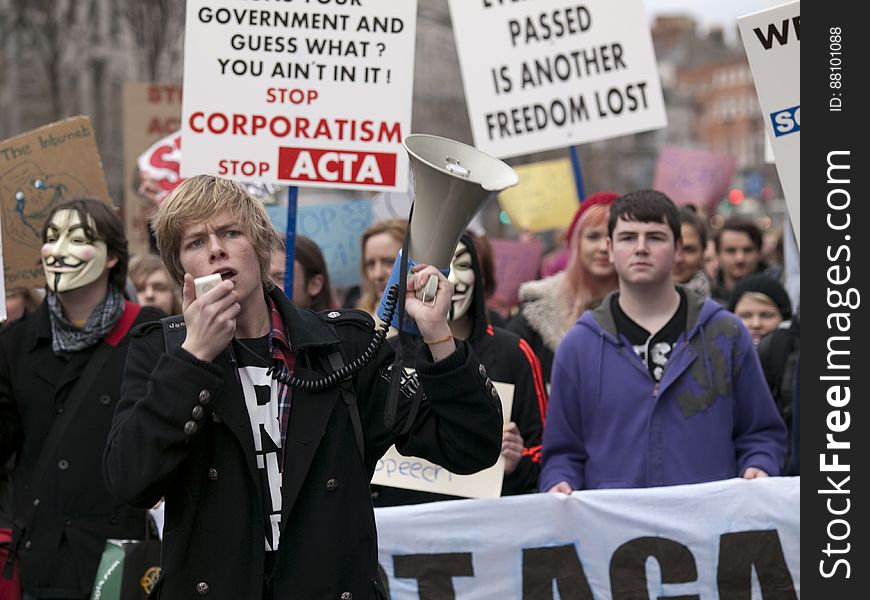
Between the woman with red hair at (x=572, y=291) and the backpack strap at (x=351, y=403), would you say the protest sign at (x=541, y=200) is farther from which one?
the backpack strap at (x=351, y=403)

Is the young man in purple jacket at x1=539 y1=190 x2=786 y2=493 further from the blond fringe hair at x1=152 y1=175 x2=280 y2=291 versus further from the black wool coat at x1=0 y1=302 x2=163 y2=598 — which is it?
the blond fringe hair at x1=152 y1=175 x2=280 y2=291

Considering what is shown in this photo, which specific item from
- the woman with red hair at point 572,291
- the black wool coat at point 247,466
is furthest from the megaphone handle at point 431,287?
the woman with red hair at point 572,291

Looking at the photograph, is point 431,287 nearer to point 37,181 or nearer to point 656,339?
point 656,339

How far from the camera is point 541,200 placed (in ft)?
44.4

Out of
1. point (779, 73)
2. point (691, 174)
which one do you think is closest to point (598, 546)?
point (779, 73)

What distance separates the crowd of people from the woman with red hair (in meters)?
0.01

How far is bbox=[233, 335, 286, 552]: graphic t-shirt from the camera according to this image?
3.36m

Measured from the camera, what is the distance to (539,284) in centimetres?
693

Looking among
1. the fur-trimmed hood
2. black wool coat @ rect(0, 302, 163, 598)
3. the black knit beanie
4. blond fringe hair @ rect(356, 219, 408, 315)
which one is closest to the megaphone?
black wool coat @ rect(0, 302, 163, 598)

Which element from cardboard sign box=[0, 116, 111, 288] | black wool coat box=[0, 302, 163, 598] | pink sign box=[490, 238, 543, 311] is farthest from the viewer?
pink sign box=[490, 238, 543, 311]

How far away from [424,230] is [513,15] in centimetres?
456

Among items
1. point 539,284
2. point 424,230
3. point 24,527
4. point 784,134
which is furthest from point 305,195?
point 424,230

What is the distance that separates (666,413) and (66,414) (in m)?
2.17

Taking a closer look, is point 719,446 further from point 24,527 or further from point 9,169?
point 9,169
